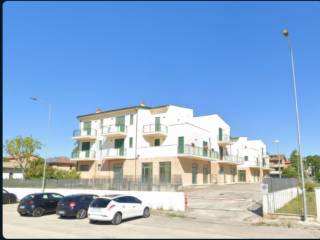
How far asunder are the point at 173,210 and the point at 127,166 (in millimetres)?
20586

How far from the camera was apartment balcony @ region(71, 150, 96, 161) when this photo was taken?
48.3 meters

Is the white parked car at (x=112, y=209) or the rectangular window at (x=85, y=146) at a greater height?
the rectangular window at (x=85, y=146)

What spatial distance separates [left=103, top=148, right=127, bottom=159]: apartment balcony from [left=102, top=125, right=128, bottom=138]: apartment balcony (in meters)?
1.87

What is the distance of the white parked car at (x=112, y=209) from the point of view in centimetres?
1772

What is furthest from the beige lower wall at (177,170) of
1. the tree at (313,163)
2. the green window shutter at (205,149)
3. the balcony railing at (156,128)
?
the tree at (313,163)

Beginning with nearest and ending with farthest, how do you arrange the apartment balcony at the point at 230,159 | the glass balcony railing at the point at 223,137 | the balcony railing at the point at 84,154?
1. the balcony railing at the point at 84,154
2. the glass balcony railing at the point at 223,137
3. the apartment balcony at the point at 230,159

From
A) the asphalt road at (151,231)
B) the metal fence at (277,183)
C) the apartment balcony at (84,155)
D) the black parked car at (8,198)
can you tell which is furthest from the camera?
the apartment balcony at (84,155)

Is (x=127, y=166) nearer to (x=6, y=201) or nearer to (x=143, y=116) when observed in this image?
(x=143, y=116)

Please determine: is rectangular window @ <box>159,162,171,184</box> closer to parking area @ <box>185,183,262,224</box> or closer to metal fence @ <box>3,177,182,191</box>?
metal fence @ <box>3,177,182,191</box>

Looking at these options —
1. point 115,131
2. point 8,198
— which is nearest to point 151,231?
point 8,198

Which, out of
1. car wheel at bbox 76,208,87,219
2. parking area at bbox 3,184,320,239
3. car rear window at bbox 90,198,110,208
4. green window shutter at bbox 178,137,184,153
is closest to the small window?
green window shutter at bbox 178,137,184,153

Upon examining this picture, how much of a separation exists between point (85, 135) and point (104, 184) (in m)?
19.0

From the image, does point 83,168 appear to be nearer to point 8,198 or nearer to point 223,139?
point 8,198

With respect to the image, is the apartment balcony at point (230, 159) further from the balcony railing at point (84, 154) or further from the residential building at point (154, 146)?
the balcony railing at point (84, 154)
